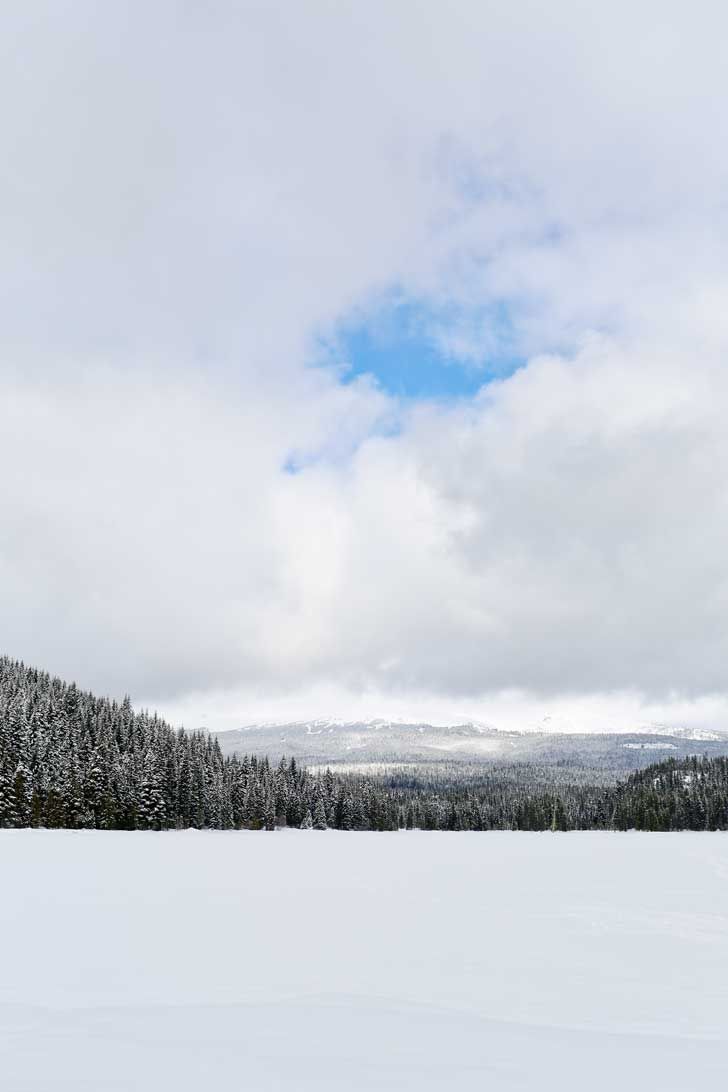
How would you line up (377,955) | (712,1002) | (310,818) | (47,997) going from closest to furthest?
(47,997), (712,1002), (377,955), (310,818)

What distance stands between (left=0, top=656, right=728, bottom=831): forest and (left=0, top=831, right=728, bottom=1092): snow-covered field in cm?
5558

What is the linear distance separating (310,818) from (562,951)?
120 metres

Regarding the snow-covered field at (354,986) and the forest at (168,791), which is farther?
the forest at (168,791)

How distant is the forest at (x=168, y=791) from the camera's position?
84000 millimetres

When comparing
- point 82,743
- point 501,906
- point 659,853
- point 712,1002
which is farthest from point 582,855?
point 82,743

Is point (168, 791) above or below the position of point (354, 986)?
below

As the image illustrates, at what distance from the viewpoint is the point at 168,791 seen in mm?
100125

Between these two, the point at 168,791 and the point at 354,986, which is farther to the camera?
the point at 168,791

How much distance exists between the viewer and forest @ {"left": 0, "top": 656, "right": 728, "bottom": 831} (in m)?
84.0

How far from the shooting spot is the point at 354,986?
15.5 m

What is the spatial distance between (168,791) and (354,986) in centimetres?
9175

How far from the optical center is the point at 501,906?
28.5m

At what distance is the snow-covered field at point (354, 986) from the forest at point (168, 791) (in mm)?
55576

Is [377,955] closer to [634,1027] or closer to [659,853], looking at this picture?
[634,1027]
